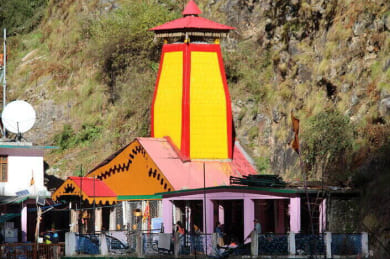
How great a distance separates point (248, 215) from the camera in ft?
159

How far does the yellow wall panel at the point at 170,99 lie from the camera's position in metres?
59.5

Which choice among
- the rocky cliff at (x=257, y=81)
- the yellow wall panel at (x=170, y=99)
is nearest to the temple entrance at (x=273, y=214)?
the rocky cliff at (x=257, y=81)

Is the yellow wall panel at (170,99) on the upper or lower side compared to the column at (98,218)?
upper

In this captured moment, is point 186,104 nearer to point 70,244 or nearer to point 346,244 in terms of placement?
point 70,244

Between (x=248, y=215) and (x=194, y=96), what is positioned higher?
(x=194, y=96)

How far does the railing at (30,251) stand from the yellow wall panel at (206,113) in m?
11.7

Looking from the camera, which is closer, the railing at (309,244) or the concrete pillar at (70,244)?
the railing at (309,244)

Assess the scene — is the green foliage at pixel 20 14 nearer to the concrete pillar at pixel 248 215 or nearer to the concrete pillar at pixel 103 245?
the concrete pillar at pixel 248 215

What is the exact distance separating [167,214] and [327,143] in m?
10.1

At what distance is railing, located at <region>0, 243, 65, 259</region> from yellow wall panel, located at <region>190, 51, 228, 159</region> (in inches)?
460

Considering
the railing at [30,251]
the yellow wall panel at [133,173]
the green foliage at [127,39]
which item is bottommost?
the railing at [30,251]

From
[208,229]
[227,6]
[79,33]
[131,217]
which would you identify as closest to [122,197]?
[131,217]

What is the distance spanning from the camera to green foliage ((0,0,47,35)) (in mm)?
95500

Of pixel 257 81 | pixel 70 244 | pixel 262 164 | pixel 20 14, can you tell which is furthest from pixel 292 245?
pixel 20 14
